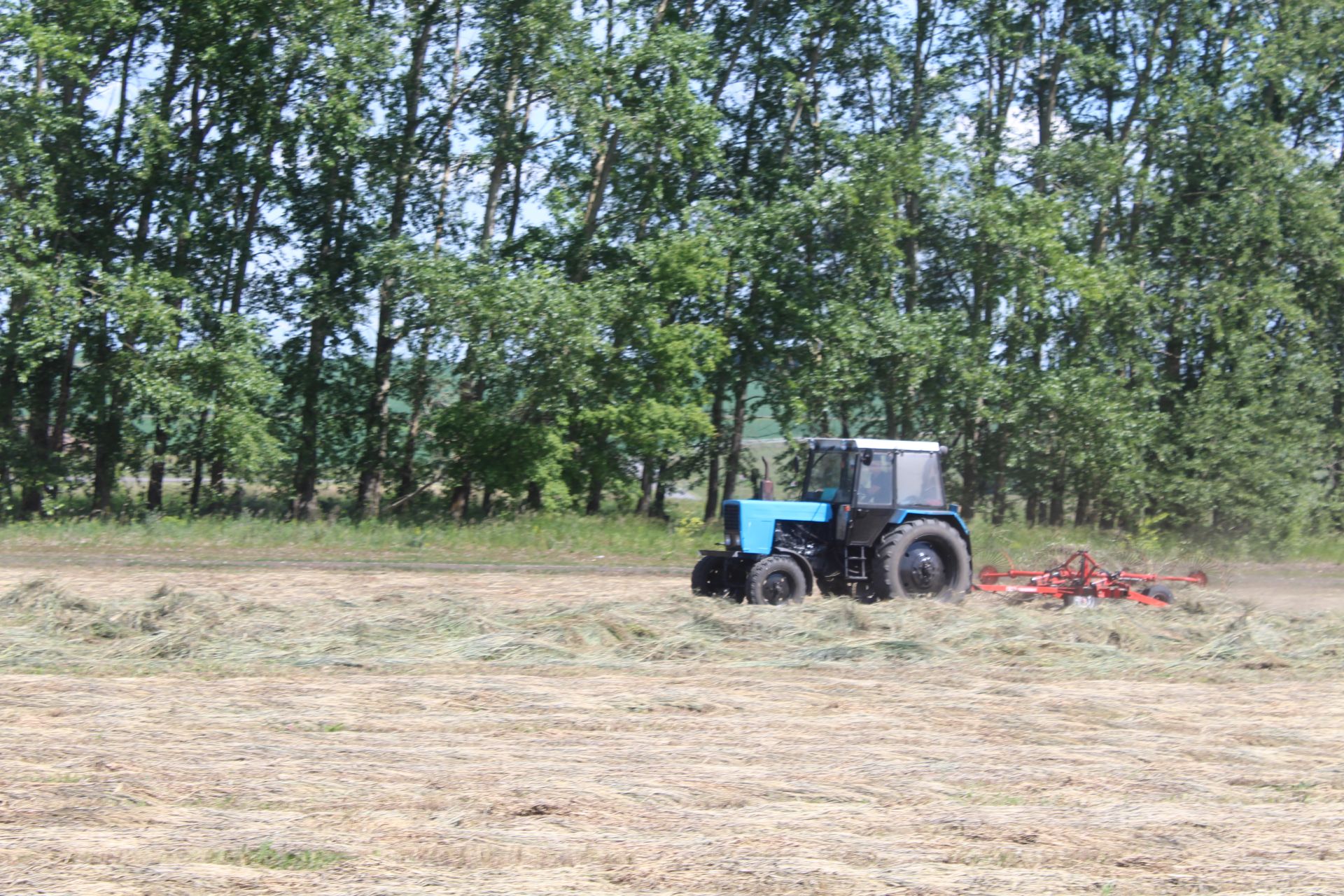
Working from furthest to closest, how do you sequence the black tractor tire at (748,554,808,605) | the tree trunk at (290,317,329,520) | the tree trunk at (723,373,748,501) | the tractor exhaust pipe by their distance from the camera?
the tree trunk at (723,373,748,501)
the tree trunk at (290,317,329,520)
the black tractor tire at (748,554,808,605)
the tractor exhaust pipe

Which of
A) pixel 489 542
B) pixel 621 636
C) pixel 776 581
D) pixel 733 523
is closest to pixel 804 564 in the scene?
pixel 776 581

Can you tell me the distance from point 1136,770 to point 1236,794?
0.63 metres

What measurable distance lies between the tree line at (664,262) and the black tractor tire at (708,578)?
30.0ft

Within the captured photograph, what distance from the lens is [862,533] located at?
48.5 ft

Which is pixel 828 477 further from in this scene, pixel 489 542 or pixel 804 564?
pixel 489 542

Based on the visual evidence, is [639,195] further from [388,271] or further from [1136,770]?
[1136,770]

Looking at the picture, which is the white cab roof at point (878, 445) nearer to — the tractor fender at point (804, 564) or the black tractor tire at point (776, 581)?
the tractor fender at point (804, 564)

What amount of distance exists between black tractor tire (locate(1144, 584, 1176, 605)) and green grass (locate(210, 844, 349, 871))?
1186 cm

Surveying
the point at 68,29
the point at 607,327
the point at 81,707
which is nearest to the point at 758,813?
the point at 81,707

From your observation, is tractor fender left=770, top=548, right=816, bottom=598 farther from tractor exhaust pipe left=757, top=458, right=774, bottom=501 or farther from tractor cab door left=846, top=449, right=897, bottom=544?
tractor exhaust pipe left=757, top=458, right=774, bottom=501

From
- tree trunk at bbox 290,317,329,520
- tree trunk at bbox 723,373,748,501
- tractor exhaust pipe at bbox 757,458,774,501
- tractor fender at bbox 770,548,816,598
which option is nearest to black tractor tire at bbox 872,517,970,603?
tractor fender at bbox 770,548,816,598

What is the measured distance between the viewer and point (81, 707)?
8742mm

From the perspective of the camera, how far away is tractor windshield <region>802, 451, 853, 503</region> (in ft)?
48.9

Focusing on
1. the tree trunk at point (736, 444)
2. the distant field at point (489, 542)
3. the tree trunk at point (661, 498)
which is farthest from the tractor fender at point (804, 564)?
the tree trunk at point (736, 444)
